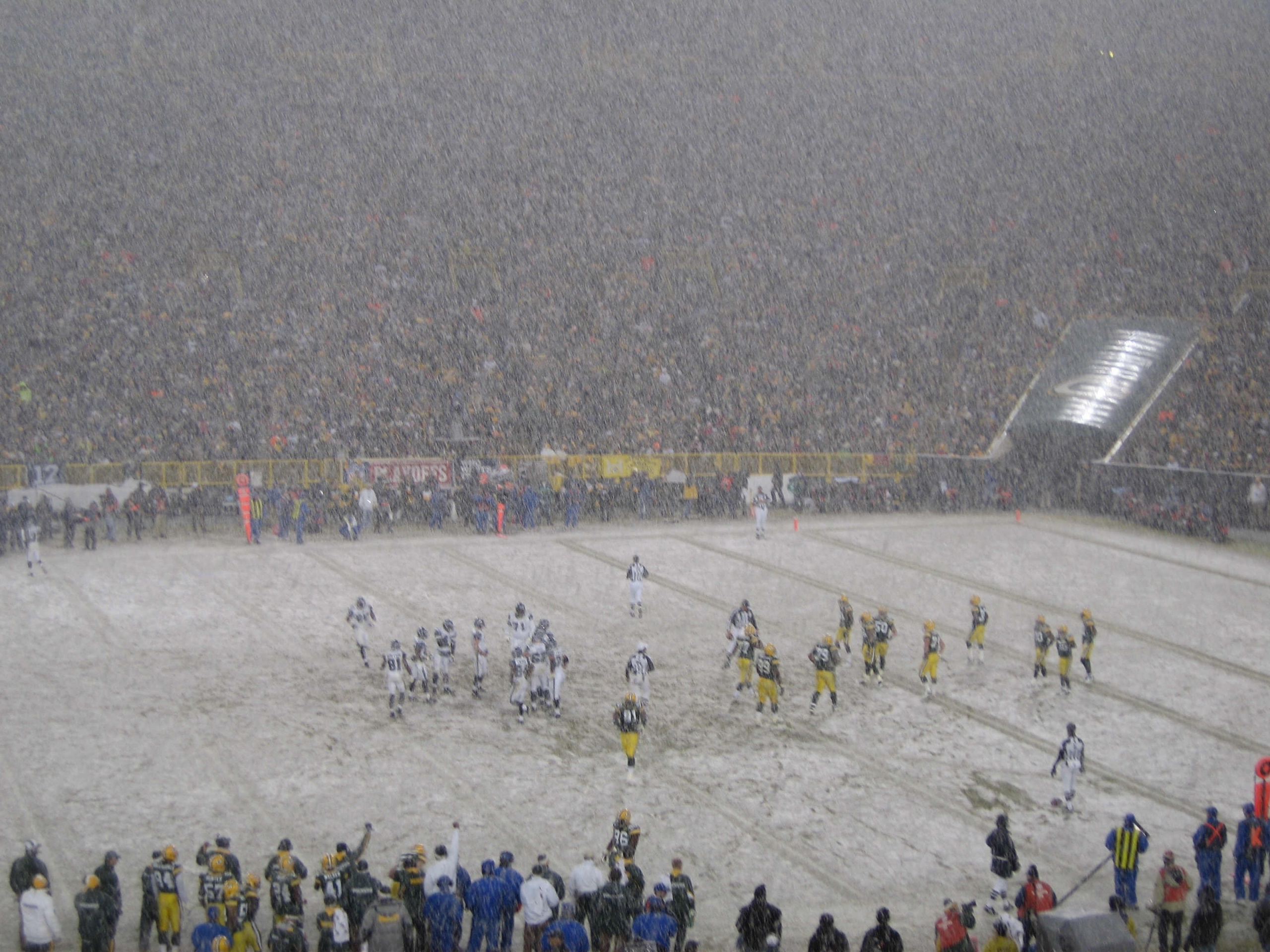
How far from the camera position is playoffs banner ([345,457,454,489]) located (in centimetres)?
2964

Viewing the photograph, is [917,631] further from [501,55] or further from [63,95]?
[63,95]

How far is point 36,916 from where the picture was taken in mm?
9734

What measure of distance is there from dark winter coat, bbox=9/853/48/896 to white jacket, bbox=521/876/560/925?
13.9ft

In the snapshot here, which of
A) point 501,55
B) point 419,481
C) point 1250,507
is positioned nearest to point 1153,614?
point 1250,507

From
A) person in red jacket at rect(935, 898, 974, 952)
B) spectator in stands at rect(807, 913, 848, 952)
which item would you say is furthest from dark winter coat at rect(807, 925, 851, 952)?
person in red jacket at rect(935, 898, 974, 952)

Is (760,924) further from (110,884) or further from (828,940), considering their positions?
(110,884)

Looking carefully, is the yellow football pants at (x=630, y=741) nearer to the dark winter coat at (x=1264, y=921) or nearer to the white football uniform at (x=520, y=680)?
the white football uniform at (x=520, y=680)

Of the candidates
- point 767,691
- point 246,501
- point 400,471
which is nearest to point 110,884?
point 767,691

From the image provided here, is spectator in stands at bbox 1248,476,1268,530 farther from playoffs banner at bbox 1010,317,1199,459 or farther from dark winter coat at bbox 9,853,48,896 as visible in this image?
dark winter coat at bbox 9,853,48,896

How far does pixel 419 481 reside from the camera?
29891mm

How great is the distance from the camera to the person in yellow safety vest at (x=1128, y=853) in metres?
11.6

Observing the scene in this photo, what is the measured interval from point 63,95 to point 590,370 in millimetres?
21501

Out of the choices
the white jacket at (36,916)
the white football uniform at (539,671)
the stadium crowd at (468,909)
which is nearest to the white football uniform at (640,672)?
the white football uniform at (539,671)

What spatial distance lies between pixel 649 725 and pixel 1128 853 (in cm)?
656
